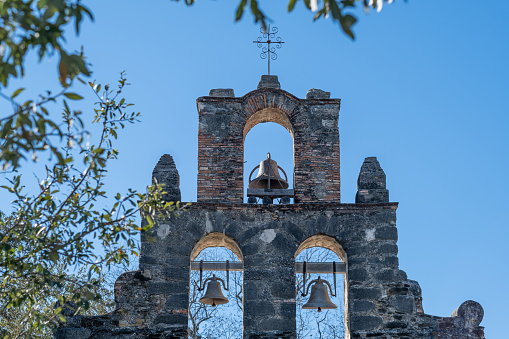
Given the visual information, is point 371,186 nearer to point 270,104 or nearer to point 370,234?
point 370,234

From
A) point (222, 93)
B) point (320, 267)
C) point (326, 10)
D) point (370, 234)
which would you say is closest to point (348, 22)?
point (326, 10)

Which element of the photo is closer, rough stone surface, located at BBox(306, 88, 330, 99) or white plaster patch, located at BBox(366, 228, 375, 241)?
white plaster patch, located at BBox(366, 228, 375, 241)

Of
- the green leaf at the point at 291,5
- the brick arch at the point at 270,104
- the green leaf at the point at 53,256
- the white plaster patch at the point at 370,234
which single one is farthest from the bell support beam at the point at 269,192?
the green leaf at the point at 291,5

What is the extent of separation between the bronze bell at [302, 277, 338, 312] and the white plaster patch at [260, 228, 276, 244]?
2.65 ft

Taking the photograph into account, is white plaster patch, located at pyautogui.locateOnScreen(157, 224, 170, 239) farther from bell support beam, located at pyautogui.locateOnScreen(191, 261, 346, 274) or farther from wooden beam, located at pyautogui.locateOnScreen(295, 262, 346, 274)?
wooden beam, located at pyautogui.locateOnScreen(295, 262, 346, 274)

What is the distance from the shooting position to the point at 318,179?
11.2 metres

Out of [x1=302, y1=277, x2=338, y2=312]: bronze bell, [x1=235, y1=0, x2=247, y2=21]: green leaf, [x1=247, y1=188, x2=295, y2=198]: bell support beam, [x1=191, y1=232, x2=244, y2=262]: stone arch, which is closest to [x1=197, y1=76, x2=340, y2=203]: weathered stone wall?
[x1=247, y1=188, x2=295, y2=198]: bell support beam

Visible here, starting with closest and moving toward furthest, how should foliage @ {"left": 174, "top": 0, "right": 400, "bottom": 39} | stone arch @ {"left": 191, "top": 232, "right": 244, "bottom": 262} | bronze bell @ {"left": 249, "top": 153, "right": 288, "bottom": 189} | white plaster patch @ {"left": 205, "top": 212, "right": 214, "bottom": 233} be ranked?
foliage @ {"left": 174, "top": 0, "right": 400, "bottom": 39} < white plaster patch @ {"left": 205, "top": 212, "right": 214, "bottom": 233} < stone arch @ {"left": 191, "top": 232, "right": 244, "bottom": 262} < bronze bell @ {"left": 249, "top": 153, "right": 288, "bottom": 189}

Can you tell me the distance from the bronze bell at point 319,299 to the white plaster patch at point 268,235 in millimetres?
807

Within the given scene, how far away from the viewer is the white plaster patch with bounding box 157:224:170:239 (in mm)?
10828

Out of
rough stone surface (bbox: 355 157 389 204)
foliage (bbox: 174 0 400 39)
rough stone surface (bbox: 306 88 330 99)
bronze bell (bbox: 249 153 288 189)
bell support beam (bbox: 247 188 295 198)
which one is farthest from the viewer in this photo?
rough stone surface (bbox: 306 88 330 99)

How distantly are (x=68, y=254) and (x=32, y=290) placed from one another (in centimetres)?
47

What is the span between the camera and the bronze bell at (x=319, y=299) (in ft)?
35.6

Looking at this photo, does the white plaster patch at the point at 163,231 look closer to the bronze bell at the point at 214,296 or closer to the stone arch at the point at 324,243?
the bronze bell at the point at 214,296
